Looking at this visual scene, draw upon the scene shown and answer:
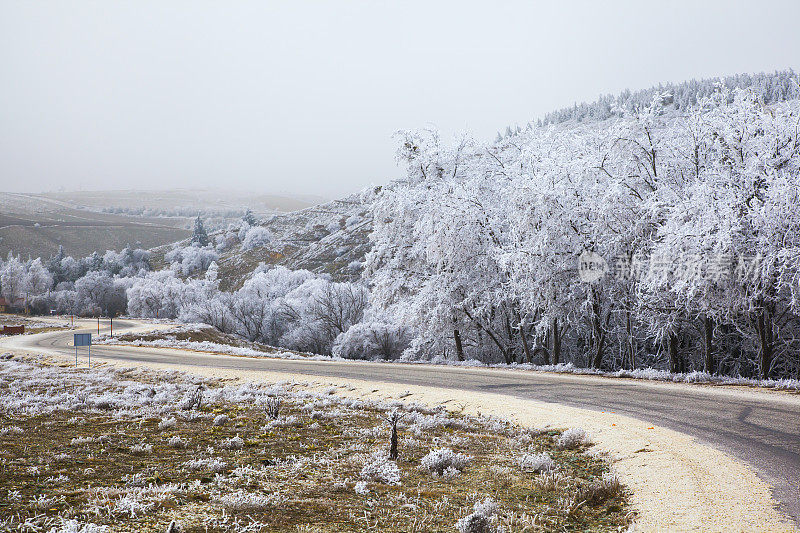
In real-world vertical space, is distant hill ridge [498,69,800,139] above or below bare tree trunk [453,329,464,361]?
above

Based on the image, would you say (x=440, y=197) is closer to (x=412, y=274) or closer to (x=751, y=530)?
(x=412, y=274)

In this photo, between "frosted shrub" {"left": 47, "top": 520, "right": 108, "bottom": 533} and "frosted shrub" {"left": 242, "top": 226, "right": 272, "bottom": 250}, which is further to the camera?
"frosted shrub" {"left": 242, "top": 226, "right": 272, "bottom": 250}

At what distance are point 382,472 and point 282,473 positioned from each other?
1.55 m

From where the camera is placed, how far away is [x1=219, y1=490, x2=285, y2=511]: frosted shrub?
20.6ft

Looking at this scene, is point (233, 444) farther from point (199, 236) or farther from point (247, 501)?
point (199, 236)

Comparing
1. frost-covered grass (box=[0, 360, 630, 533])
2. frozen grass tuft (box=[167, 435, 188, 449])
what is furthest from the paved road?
frozen grass tuft (box=[167, 435, 188, 449])

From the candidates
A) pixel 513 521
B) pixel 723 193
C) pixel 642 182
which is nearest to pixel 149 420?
pixel 513 521

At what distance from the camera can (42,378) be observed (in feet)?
68.9

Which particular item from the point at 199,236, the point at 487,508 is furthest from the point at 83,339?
the point at 199,236

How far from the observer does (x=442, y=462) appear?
27.6 ft

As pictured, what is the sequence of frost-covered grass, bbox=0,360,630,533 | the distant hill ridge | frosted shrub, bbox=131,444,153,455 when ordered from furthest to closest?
the distant hill ridge < frosted shrub, bbox=131,444,153,455 < frost-covered grass, bbox=0,360,630,533

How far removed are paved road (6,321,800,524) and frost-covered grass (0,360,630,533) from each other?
7.47ft

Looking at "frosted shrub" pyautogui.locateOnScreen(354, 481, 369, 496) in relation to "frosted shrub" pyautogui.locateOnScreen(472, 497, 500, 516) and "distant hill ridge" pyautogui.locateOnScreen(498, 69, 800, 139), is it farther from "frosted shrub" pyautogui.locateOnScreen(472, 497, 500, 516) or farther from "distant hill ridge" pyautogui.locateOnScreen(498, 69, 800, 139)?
"distant hill ridge" pyautogui.locateOnScreen(498, 69, 800, 139)

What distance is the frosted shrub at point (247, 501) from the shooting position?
6.27m
